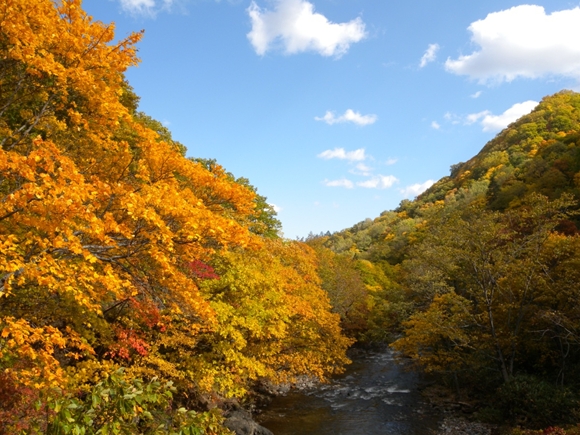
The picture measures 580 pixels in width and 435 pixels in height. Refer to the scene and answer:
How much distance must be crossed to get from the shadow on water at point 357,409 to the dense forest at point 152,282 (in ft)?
8.70

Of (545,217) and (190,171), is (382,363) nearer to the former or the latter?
(545,217)

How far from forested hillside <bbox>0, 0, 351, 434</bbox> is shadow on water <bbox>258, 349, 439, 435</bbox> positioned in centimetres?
508

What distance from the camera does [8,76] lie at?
8.73 meters

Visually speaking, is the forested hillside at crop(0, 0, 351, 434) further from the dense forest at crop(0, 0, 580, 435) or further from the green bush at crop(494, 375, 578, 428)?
the green bush at crop(494, 375, 578, 428)

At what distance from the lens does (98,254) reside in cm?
813

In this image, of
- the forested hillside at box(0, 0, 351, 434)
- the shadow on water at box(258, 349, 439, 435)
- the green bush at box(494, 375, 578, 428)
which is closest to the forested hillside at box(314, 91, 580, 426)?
the green bush at box(494, 375, 578, 428)

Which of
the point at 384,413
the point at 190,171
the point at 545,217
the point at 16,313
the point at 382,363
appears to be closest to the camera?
the point at 16,313

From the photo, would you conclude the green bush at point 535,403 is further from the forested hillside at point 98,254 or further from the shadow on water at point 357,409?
the forested hillside at point 98,254

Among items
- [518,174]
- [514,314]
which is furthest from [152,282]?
[518,174]

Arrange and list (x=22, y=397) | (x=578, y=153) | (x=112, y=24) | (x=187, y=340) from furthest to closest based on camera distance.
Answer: (x=578, y=153), (x=187, y=340), (x=112, y=24), (x=22, y=397)

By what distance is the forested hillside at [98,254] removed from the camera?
18.7ft

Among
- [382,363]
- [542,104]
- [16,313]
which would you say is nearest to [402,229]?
[382,363]

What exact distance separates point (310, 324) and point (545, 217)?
13445mm

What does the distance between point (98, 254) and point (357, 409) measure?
19.1m
